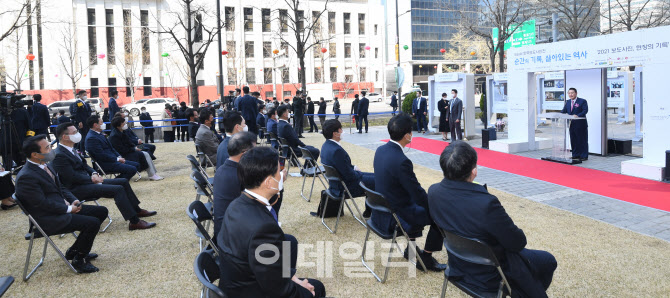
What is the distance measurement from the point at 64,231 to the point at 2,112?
610 cm

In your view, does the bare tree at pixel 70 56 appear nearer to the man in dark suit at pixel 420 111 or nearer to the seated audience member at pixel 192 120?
the seated audience member at pixel 192 120

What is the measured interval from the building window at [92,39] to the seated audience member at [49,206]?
150 ft

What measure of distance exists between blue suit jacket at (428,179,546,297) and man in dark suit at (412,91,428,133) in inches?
589

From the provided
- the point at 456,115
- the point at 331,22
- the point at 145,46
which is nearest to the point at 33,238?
the point at 456,115

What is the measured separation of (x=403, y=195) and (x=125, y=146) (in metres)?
6.59

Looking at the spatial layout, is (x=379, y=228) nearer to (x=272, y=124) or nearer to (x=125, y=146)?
(x=125, y=146)

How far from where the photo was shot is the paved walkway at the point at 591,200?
5.79 metres

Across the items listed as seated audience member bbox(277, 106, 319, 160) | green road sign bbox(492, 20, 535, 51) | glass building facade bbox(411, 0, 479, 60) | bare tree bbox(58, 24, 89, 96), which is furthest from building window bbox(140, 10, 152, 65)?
seated audience member bbox(277, 106, 319, 160)

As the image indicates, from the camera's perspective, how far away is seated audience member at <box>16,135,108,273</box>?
4.34 meters

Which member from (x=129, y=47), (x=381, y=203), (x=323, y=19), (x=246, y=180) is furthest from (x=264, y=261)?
(x=323, y=19)

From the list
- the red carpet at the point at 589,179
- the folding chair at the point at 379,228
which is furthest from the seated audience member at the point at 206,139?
the red carpet at the point at 589,179

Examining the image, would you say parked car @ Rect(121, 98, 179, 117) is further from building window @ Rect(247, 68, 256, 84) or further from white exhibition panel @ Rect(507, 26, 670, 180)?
white exhibition panel @ Rect(507, 26, 670, 180)

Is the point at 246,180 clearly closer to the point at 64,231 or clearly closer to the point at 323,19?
the point at 64,231

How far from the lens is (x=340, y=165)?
5.45m
